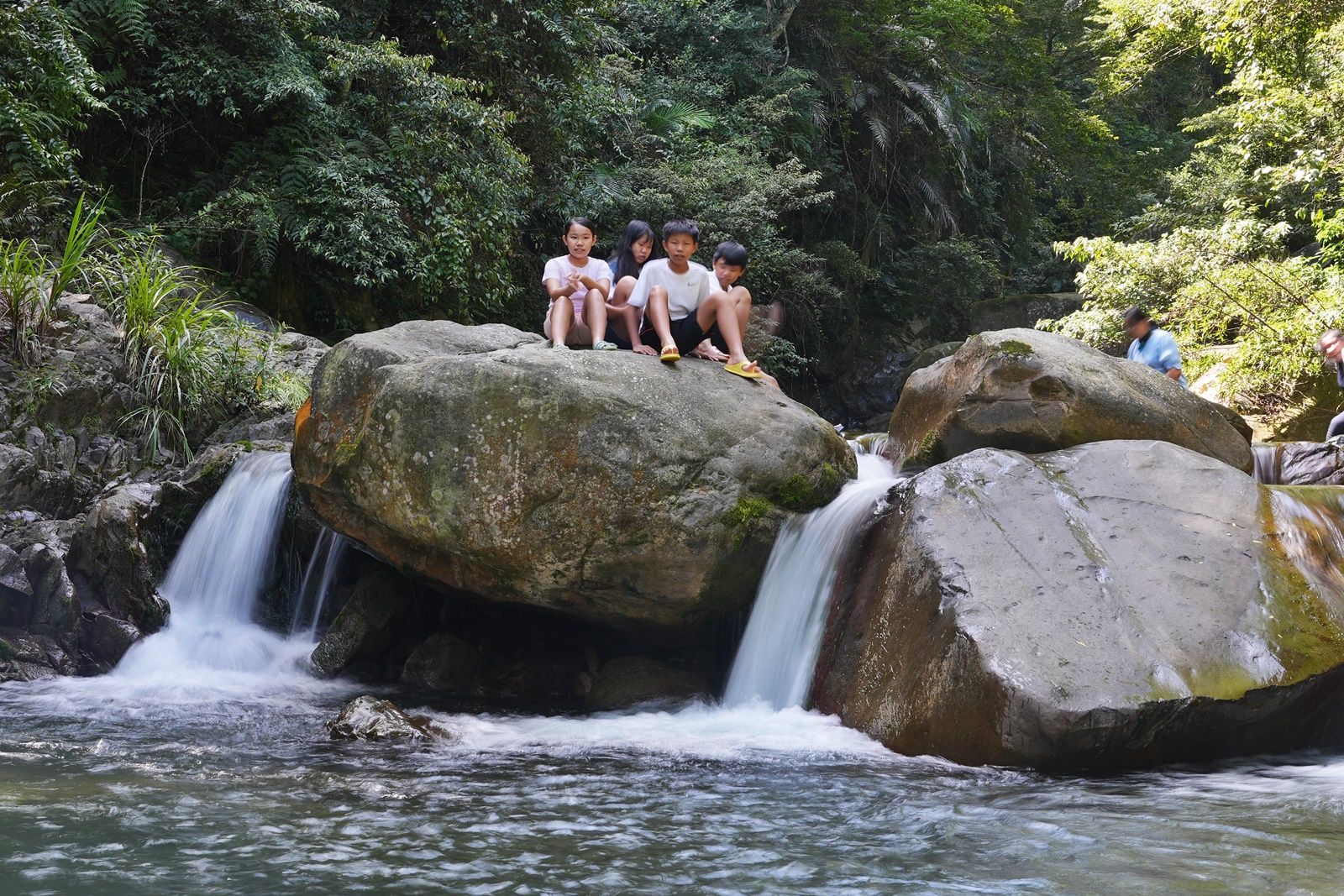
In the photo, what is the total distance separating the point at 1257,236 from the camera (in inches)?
550

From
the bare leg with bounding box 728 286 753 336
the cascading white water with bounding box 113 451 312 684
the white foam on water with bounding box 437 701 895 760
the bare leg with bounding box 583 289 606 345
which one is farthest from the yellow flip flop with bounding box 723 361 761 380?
the cascading white water with bounding box 113 451 312 684

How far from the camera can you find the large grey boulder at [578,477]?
5695 millimetres

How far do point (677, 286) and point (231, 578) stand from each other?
148 inches

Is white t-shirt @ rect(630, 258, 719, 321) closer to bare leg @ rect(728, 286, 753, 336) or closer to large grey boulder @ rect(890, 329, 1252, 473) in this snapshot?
bare leg @ rect(728, 286, 753, 336)

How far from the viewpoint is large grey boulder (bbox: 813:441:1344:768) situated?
452 cm

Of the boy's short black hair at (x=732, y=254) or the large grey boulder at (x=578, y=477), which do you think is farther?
the boy's short black hair at (x=732, y=254)

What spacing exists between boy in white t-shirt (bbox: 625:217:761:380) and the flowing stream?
1.43m

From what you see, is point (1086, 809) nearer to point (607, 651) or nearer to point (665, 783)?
Result: point (665, 783)

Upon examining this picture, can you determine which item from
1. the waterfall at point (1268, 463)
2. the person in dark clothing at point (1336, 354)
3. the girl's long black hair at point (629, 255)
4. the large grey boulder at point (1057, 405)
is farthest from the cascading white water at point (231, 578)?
the person in dark clothing at point (1336, 354)

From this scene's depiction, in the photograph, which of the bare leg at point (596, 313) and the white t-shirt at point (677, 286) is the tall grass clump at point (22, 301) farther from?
the white t-shirt at point (677, 286)

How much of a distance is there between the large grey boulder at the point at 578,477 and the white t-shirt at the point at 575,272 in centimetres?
85

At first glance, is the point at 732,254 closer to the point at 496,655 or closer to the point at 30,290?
the point at 496,655

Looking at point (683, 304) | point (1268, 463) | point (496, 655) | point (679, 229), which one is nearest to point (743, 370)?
point (683, 304)

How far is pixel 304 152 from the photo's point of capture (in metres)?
11.3
